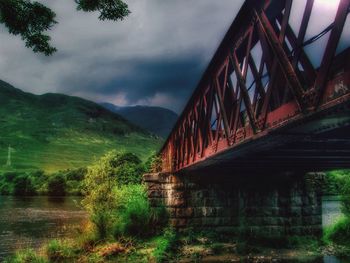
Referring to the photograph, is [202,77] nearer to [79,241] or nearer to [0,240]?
[79,241]

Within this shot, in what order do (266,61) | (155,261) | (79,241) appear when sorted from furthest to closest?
(79,241) < (155,261) < (266,61)

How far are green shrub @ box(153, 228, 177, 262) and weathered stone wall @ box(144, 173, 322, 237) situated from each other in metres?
0.97

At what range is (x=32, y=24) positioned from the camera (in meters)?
10.2

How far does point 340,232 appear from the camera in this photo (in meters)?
23.0

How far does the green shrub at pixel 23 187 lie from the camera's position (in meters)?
100

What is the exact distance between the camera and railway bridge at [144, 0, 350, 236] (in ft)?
23.6

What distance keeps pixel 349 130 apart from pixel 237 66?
127 inches

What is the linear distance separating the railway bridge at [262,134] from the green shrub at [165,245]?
93 cm

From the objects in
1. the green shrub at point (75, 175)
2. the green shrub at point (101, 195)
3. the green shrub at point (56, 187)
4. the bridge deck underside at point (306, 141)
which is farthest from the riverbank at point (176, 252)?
the green shrub at point (75, 175)

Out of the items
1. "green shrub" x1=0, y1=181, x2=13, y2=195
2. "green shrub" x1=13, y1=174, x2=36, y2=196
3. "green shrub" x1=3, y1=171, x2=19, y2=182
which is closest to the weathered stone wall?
"green shrub" x1=13, y1=174, x2=36, y2=196

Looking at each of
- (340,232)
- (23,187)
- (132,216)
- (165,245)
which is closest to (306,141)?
(165,245)

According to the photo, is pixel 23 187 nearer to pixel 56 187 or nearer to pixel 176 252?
pixel 56 187

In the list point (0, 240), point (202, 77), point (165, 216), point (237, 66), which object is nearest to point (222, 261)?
point (165, 216)

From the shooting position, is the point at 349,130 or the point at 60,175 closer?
the point at 349,130
